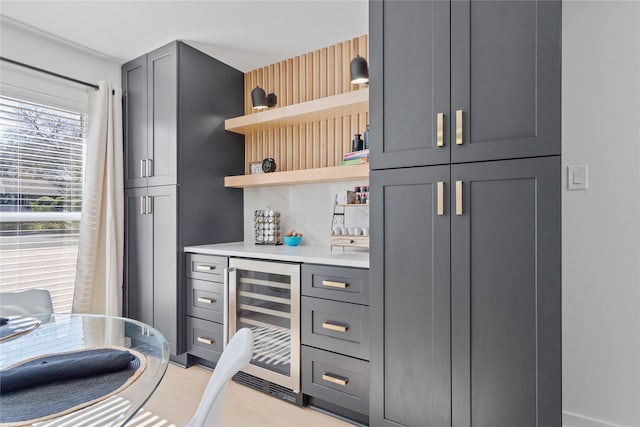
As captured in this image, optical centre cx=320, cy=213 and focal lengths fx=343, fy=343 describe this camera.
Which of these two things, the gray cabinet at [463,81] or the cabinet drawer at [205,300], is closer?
the gray cabinet at [463,81]

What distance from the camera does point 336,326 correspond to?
6.25 feet

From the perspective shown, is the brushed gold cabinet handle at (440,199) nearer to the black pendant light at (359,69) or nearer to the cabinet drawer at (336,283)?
the cabinet drawer at (336,283)

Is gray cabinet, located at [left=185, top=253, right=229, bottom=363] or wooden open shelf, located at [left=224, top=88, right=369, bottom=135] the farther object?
gray cabinet, located at [left=185, top=253, right=229, bottom=363]

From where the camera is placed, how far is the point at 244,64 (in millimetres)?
3021

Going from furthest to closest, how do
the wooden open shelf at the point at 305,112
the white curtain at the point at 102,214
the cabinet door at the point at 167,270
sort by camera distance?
the white curtain at the point at 102,214, the cabinet door at the point at 167,270, the wooden open shelf at the point at 305,112

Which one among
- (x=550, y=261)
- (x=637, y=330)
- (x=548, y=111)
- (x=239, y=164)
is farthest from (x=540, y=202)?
(x=239, y=164)

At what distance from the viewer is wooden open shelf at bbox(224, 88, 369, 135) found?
7.64 ft

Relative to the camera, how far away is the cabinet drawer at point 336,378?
1843 mm

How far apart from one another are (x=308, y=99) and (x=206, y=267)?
1559 millimetres

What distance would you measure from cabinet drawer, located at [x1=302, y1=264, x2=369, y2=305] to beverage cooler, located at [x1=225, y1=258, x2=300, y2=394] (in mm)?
84

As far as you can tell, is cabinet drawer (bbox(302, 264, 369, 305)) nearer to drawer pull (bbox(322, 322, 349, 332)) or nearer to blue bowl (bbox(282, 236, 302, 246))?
drawer pull (bbox(322, 322, 349, 332))

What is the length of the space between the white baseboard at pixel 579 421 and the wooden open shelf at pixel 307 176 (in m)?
1.74

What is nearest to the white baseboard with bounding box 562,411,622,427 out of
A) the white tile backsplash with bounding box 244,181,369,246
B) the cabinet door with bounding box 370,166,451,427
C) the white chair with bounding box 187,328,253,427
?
the cabinet door with bounding box 370,166,451,427

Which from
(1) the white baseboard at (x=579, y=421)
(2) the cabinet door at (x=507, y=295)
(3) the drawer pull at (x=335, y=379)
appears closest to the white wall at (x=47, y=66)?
(3) the drawer pull at (x=335, y=379)
